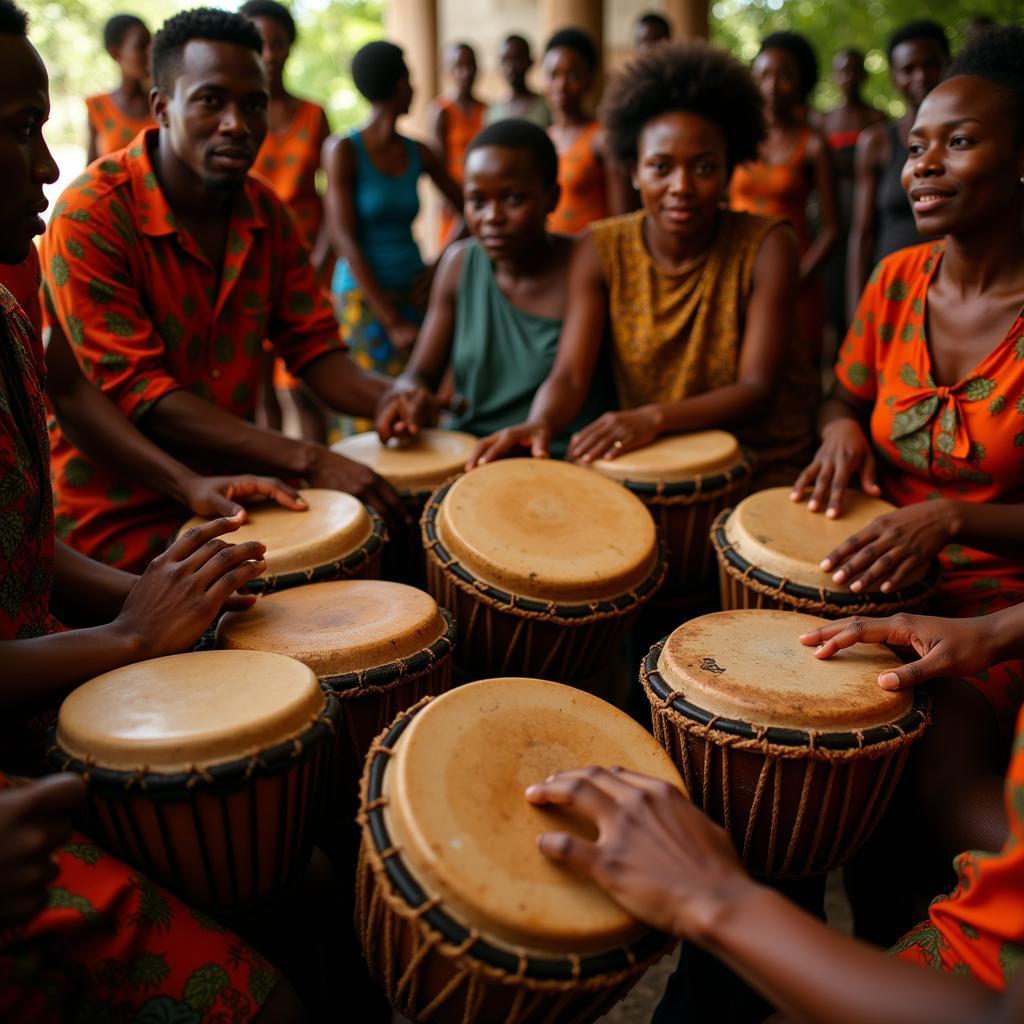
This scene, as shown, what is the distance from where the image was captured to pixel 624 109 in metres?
3.50

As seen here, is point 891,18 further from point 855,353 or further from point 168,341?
point 168,341

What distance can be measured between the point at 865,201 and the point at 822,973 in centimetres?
532

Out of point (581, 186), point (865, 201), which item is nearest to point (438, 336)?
point (581, 186)

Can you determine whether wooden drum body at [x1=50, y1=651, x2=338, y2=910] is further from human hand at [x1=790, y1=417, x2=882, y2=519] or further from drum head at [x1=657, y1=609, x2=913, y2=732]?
human hand at [x1=790, y1=417, x2=882, y2=519]

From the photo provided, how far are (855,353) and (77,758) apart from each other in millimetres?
2407

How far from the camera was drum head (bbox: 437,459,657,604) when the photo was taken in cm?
218

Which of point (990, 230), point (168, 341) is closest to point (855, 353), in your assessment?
point (990, 230)

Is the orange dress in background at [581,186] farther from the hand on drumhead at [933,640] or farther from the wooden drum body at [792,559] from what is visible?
the hand on drumhead at [933,640]

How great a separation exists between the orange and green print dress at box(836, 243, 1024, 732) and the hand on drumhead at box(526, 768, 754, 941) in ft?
3.74

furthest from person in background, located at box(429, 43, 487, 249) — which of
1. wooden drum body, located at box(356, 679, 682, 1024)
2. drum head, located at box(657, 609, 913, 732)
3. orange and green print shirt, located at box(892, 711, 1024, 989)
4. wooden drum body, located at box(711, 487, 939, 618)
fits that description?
orange and green print shirt, located at box(892, 711, 1024, 989)

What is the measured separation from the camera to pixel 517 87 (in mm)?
6664

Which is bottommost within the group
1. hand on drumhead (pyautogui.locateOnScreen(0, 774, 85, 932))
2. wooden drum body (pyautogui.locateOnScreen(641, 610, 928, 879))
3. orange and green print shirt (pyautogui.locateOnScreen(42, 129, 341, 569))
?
wooden drum body (pyautogui.locateOnScreen(641, 610, 928, 879))

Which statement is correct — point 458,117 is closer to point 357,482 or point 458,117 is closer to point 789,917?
point 357,482

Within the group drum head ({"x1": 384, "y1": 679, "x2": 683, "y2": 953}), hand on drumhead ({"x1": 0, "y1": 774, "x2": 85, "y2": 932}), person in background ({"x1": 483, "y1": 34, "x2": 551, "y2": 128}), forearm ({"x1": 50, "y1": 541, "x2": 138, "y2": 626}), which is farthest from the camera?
person in background ({"x1": 483, "y1": 34, "x2": 551, "y2": 128})
